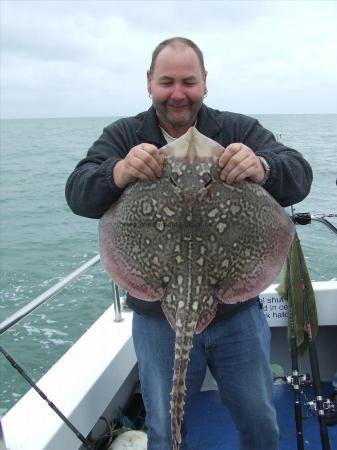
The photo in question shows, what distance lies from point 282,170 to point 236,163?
0.36 meters

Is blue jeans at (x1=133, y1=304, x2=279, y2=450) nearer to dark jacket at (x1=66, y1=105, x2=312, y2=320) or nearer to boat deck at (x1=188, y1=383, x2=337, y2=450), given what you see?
dark jacket at (x1=66, y1=105, x2=312, y2=320)

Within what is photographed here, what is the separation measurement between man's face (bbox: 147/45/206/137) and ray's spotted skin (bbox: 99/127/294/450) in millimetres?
443

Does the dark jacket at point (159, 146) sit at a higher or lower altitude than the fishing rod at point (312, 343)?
higher

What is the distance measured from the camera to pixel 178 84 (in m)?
2.26

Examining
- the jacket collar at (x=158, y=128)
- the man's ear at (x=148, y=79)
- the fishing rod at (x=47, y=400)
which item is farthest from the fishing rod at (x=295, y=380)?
the man's ear at (x=148, y=79)

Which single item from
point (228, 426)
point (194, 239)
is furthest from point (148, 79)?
point (228, 426)

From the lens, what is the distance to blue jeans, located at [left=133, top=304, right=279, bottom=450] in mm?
2377

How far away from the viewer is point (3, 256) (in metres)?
15.5

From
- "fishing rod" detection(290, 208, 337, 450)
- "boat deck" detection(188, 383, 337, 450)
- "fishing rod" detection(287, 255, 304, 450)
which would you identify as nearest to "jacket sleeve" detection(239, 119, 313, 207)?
"fishing rod" detection(290, 208, 337, 450)

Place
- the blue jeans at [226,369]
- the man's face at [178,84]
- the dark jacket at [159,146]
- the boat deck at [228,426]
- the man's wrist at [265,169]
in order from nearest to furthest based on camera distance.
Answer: the man's wrist at [265,169] < the dark jacket at [159,146] < the man's face at [178,84] < the blue jeans at [226,369] < the boat deck at [228,426]

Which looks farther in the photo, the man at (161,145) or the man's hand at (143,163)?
the man at (161,145)

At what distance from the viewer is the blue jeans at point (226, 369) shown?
2.38 meters

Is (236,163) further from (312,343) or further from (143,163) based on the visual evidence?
(312,343)

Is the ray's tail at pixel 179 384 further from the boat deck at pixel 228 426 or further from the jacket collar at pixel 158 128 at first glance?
the boat deck at pixel 228 426
